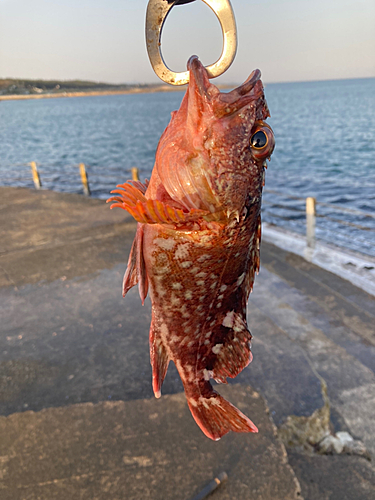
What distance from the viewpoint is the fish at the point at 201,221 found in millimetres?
1653

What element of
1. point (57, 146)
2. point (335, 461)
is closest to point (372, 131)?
point (57, 146)

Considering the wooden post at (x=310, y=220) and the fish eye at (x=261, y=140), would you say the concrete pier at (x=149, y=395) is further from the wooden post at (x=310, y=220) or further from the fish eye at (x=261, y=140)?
the fish eye at (x=261, y=140)

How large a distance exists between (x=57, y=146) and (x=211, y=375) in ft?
217

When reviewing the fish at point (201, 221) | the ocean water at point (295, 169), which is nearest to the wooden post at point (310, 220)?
the ocean water at point (295, 169)

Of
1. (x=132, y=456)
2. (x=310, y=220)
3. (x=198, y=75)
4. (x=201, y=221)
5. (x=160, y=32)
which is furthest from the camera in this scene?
(x=310, y=220)

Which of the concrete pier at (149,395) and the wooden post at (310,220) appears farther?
the wooden post at (310,220)

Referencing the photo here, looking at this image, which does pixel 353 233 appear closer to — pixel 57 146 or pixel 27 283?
pixel 27 283

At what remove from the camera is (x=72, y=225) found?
35.3ft

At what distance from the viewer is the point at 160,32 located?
1.39 meters

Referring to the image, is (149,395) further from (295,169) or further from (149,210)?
(295,169)

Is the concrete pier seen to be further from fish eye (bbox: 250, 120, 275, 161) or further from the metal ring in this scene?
the metal ring

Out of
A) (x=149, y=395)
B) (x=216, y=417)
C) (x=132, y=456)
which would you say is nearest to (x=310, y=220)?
(x=149, y=395)

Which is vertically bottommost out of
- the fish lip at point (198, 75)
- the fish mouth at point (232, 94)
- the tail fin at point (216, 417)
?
the tail fin at point (216, 417)

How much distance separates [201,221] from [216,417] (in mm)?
1205
